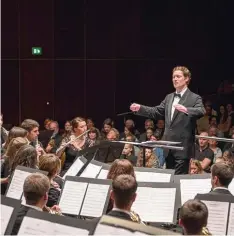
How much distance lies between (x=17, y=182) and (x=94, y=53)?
813 cm

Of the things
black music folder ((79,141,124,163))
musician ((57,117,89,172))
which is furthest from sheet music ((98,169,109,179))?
musician ((57,117,89,172))

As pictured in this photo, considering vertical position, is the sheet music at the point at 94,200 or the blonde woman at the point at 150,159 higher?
the sheet music at the point at 94,200

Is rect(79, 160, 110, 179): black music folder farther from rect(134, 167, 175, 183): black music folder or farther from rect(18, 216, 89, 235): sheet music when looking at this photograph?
rect(18, 216, 89, 235): sheet music

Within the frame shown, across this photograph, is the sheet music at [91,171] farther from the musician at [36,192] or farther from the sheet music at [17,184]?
the musician at [36,192]

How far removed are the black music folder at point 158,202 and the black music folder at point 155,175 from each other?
21.7 inches

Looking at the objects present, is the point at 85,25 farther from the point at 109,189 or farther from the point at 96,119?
the point at 109,189

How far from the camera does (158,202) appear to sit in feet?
13.6

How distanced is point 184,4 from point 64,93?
154 inches

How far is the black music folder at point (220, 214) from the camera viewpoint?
3.65 metres

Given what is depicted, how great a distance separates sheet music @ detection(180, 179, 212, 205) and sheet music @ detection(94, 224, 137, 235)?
1.98 meters

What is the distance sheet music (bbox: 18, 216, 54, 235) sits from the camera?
2.82m

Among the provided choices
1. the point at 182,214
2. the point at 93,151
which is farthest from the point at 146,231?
the point at 93,151

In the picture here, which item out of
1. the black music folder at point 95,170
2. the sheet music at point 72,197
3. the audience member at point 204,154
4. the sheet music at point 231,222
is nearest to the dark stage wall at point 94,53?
the audience member at point 204,154

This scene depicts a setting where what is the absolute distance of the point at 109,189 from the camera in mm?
4188
